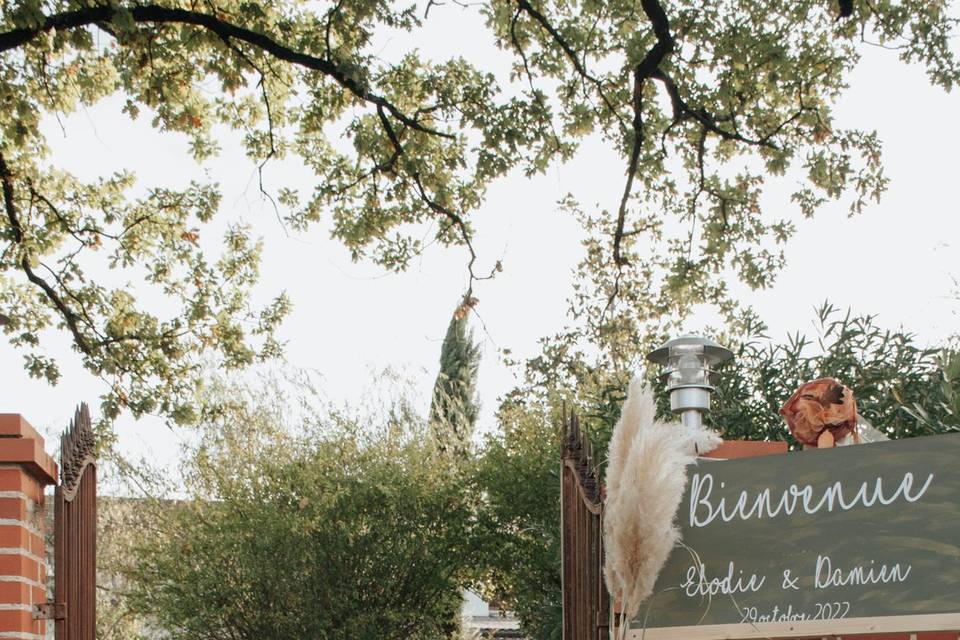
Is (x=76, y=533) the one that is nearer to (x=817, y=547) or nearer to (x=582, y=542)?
(x=582, y=542)

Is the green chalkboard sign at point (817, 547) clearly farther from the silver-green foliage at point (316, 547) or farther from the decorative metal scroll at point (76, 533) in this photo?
the silver-green foliage at point (316, 547)

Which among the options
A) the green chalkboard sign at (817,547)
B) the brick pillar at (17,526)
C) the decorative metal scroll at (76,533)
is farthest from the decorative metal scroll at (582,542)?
the brick pillar at (17,526)

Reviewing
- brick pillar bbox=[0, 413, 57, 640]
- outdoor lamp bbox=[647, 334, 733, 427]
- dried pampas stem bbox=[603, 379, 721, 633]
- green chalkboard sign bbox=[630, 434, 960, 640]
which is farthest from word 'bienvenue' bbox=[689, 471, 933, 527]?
brick pillar bbox=[0, 413, 57, 640]

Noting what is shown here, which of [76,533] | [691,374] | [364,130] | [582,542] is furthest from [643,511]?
[364,130]

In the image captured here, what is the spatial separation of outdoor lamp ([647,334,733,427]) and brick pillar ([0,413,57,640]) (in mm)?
2975

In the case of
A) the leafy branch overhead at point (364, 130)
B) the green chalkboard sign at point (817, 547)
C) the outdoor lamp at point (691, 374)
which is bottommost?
the green chalkboard sign at point (817, 547)

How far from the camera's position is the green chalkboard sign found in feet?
13.0

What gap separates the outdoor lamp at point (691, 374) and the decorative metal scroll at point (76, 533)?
2.67m

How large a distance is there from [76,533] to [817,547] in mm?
2542

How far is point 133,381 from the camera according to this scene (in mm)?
11641

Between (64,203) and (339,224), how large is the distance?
314 centimetres

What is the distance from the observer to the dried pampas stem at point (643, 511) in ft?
13.0

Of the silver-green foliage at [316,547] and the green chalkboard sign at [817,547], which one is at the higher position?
the silver-green foliage at [316,547]

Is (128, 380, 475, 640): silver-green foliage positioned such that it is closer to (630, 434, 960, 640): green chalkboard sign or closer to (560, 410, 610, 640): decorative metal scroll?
(560, 410, 610, 640): decorative metal scroll
